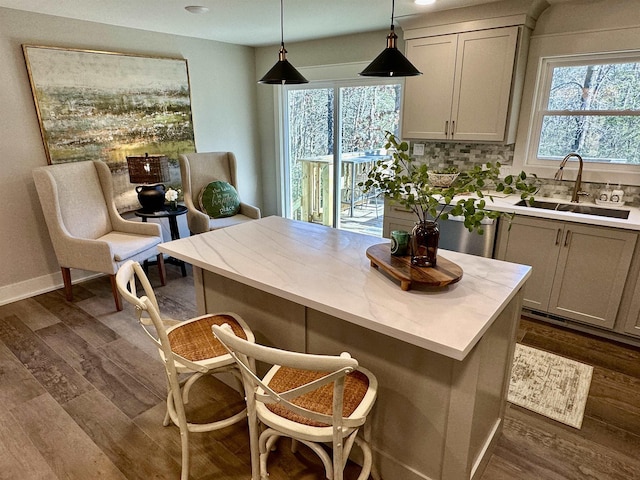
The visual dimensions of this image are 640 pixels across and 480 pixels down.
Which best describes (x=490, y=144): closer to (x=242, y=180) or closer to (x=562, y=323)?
(x=562, y=323)

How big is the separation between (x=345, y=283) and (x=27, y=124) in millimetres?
3264

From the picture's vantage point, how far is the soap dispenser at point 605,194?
3004 mm

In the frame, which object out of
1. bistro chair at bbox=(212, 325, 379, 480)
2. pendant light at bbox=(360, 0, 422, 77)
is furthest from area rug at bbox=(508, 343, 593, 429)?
pendant light at bbox=(360, 0, 422, 77)

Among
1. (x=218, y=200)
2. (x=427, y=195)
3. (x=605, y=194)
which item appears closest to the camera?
(x=427, y=195)

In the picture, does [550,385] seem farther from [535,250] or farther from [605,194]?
[605,194]

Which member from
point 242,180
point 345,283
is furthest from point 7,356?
point 242,180

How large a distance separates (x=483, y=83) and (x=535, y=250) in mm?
1406

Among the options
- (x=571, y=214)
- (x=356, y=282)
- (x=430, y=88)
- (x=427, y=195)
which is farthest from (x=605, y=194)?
(x=356, y=282)

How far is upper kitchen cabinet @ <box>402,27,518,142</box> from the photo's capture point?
3.03 metres

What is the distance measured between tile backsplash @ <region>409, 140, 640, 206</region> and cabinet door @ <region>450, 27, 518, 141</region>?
336mm

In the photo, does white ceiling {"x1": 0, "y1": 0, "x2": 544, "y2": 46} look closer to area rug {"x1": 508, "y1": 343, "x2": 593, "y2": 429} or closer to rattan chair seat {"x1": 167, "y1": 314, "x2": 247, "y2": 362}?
rattan chair seat {"x1": 167, "y1": 314, "x2": 247, "y2": 362}

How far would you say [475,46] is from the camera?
3.09 metres

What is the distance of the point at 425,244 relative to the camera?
5.10 feet

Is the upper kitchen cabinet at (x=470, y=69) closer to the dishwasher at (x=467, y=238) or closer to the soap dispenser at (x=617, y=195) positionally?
the dishwasher at (x=467, y=238)
